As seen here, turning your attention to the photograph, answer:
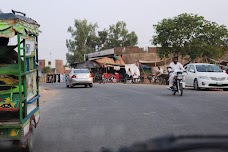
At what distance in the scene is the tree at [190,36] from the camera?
3562 cm

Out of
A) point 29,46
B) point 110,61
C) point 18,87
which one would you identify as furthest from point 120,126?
point 110,61

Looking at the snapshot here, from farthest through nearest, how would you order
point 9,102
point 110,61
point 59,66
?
point 59,66 → point 110,61 → point 9,102

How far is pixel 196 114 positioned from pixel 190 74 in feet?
36.0

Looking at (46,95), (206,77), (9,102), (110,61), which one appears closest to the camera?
(9,102)

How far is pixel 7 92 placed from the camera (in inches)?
205

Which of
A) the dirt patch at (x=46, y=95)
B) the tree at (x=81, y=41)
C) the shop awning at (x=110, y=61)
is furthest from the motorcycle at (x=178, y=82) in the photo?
the tree at (x=81, y=41)

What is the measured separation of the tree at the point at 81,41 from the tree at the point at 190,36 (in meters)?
37.7

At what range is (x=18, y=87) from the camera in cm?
517

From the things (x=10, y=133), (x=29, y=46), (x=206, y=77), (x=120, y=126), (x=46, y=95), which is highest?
(x=29, y=46)

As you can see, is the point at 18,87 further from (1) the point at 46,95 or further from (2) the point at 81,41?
(2) the point at 81,41

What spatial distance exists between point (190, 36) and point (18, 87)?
33.0m

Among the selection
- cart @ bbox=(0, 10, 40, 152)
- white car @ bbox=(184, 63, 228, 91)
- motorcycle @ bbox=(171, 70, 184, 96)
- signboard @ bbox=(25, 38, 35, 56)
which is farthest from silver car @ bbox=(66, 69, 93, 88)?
cart @ bbox=(0, 10, 40, 152)

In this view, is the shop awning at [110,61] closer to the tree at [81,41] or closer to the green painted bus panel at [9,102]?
the tree at [81,41]

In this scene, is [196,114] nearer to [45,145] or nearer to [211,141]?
[45,145]
